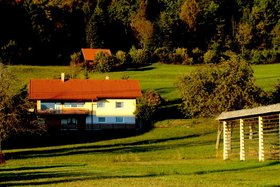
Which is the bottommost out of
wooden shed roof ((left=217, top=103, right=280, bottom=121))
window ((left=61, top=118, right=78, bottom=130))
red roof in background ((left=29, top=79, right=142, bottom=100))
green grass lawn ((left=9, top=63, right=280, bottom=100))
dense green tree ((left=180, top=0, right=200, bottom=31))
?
window ((left=61, top=118, right=78, bottom=130))

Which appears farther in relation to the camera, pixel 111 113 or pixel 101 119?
pixel 111 113

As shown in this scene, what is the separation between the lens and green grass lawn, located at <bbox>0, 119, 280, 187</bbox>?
19047mm

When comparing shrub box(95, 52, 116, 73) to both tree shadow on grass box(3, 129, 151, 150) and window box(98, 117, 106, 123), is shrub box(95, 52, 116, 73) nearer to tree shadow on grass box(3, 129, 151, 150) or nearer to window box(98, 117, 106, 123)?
window box(98, 117, 106, 123)

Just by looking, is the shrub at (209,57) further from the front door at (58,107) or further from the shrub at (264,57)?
the front door at (58,107)

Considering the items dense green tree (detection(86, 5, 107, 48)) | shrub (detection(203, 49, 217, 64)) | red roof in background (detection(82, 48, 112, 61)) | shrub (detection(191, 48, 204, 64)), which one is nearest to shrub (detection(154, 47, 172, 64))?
shrub (detection(191, 48, 204, 64))

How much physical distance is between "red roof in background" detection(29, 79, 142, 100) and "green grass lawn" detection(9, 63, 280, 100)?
608 centimetres

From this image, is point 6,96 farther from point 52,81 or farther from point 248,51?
point 248,51

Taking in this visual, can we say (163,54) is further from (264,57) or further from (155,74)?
(264,57)

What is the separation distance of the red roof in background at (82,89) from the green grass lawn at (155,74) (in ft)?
19.9

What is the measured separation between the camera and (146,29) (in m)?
121

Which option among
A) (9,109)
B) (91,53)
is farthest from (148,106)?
(91,53)

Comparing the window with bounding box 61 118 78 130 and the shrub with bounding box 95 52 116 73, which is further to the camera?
the shrub with bounding box 95 52 116 73

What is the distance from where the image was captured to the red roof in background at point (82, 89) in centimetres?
6944

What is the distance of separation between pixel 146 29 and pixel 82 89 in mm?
51457
